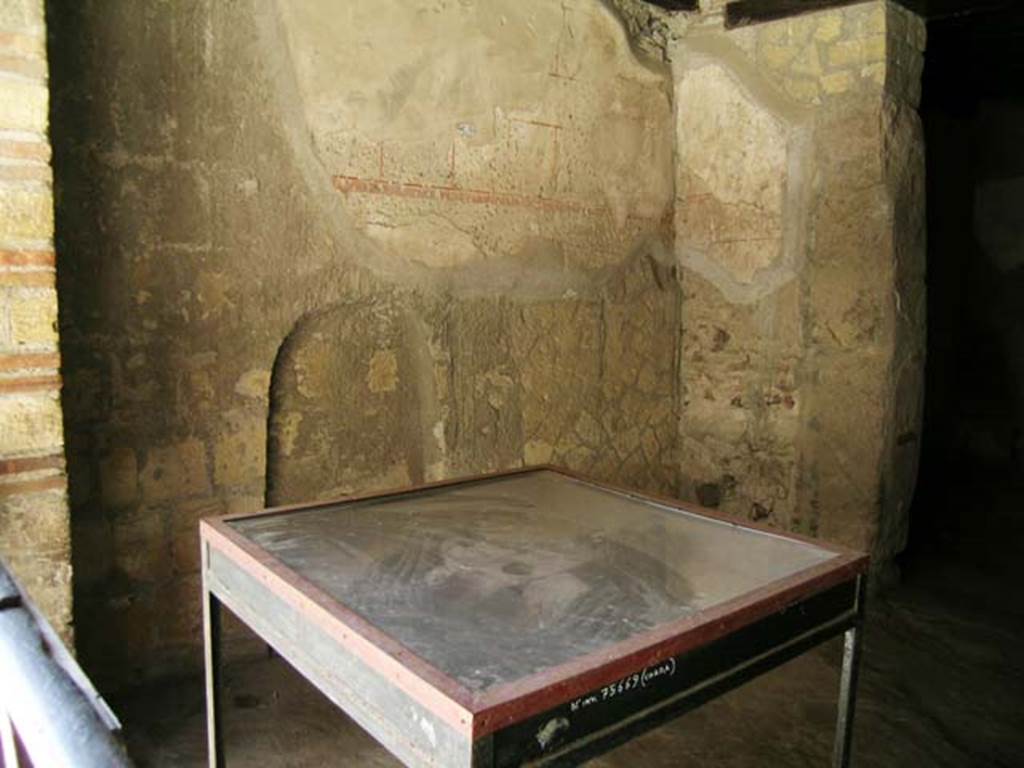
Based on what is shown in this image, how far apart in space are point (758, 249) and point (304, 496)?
81.9 inches

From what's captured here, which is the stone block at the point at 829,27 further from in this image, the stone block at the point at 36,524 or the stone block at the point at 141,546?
the stone block at the point at 36,524

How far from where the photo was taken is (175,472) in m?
2.32

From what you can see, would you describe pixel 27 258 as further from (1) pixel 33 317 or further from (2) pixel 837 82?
(2) pixel 837 82

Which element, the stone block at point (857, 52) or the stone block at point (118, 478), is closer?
the stone block at point (118, 478)

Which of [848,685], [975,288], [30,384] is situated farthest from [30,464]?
[975,288]

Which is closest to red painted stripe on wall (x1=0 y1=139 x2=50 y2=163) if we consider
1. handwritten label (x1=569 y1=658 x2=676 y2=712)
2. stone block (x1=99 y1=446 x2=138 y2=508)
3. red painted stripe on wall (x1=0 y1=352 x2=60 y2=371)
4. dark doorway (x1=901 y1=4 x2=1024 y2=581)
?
red painted stripe on wall (x1=0 y1=352 x2=60 y2=371)

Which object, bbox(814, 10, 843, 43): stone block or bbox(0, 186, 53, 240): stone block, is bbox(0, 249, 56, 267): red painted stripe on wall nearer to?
bbox(0, 186, 53, 240): stone block

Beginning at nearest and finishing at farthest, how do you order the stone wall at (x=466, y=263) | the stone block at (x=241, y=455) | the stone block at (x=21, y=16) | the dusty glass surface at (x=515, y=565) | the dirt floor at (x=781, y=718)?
the dusty glass surface at (x=515, y=565) → the stone block at (x=21, y=16) → the dirt floor at (x=781, y=718) → the stone wall at (x=466, y=263) → the stone block at (x=241, y=455)

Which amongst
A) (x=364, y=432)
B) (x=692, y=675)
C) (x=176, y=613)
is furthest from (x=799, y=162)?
(x=176, y=613)

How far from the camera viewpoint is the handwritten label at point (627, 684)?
107 centimetres

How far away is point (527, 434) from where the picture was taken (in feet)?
10.2

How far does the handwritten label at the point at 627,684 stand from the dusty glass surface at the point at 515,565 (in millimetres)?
57

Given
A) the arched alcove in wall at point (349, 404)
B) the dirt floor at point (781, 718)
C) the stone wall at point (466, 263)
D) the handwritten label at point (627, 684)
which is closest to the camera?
the handwritten label at point (627, 684)

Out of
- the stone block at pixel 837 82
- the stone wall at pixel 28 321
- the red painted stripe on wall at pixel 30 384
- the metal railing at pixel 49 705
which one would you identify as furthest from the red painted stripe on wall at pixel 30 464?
the stone block at pixel 837 82
